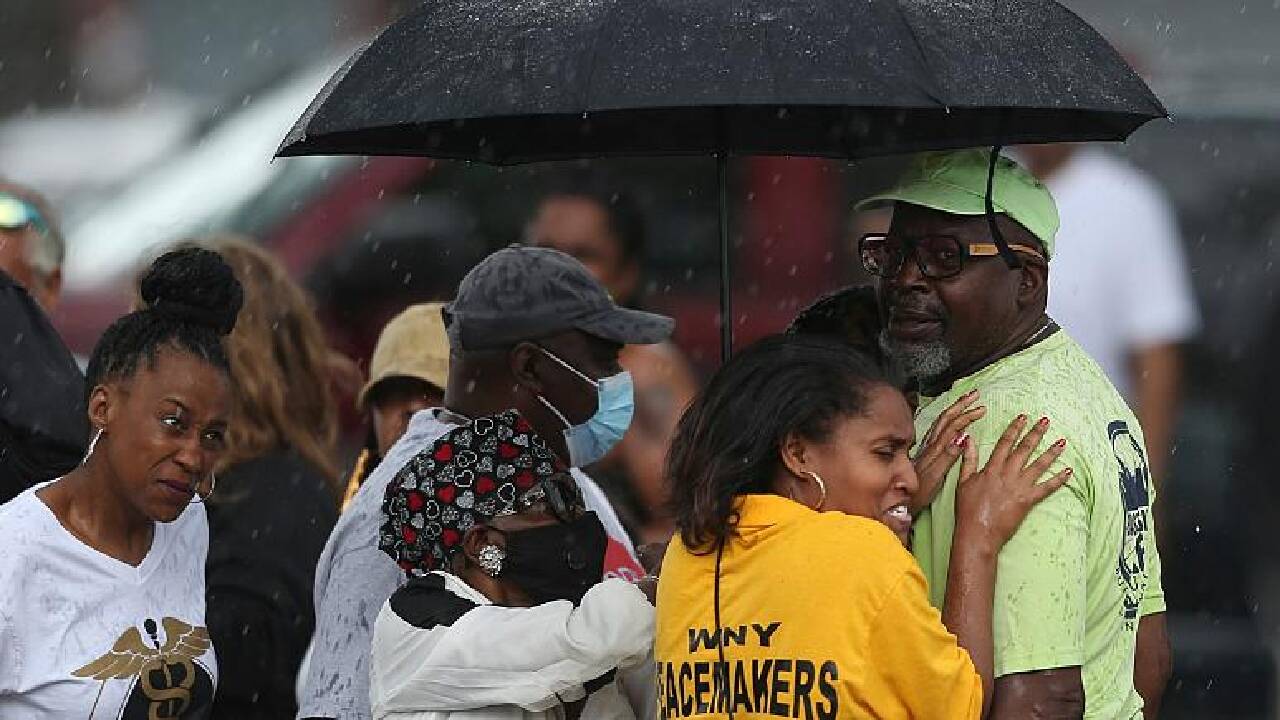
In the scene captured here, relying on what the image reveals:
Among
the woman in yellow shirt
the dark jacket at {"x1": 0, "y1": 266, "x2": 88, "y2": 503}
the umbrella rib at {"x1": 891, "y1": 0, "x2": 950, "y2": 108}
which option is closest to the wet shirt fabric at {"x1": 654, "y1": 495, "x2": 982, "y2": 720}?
the woman in yellow shirt

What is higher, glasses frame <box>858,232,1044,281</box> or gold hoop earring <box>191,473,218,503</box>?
glasses frame <box>858,232,1044,281</box>

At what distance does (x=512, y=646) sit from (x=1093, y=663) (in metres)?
0.96

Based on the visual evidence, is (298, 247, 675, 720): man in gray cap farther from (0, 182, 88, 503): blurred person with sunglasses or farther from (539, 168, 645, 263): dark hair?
(539, 168, 645, 263): dark hair

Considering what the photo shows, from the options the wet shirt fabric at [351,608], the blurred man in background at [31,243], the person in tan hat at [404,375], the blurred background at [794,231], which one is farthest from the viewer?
the blurred background at [794,231]

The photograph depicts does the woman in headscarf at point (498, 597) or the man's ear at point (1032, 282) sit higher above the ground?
the man's ear at point (1032, 282)

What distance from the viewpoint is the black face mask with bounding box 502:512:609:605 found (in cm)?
425

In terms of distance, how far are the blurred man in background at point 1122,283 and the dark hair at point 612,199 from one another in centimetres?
133

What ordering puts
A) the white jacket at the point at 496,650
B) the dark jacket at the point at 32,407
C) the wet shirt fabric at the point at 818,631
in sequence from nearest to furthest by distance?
the wet shirt fabric at the point at 818,631
the white jacket at the point at 496,650
the dark jacket at the point at 32,407

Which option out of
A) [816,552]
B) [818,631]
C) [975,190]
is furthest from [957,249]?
[818,631]

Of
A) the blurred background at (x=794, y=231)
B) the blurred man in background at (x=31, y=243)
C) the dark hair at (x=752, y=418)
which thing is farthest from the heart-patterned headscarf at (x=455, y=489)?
the blurred background at (x=794, y=231)

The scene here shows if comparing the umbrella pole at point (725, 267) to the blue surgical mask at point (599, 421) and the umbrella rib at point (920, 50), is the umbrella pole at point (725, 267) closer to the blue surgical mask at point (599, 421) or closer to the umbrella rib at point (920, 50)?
the blue surgical mask at point (599, 421)

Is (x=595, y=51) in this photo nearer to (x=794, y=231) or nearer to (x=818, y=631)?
(x=818, y=631)

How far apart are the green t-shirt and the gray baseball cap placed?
91 centimetres

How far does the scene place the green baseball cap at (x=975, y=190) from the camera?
411 cm
